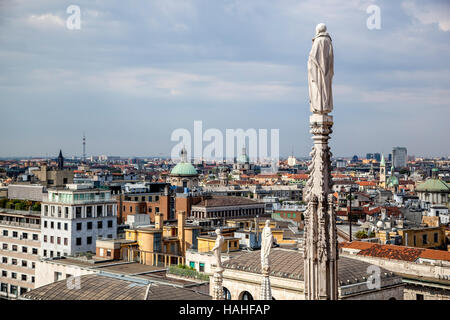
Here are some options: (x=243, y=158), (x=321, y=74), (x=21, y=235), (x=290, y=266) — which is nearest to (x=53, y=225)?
(x=21, y=235)

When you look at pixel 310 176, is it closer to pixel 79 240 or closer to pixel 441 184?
pixel 79 240

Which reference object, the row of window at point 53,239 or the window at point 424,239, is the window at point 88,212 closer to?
the row of window at point 53,239

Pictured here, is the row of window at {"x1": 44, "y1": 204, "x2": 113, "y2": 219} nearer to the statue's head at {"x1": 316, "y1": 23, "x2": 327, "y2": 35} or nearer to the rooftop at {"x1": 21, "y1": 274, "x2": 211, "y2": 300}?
the rooftop at {"x1": 21, "y1": 274, "x2": 211, "y2": 300}

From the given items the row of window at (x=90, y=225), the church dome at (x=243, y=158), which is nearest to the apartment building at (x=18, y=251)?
the row of window at (x=90, y=225)
